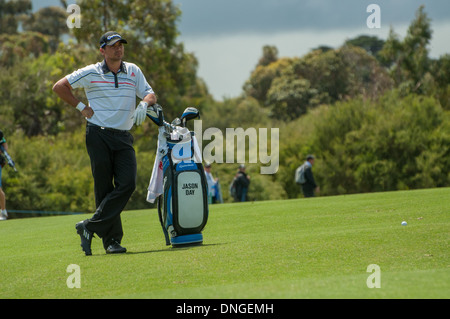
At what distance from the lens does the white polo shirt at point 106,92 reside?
8.23 metres

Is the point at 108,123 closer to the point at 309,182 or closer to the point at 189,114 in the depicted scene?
the point at 189,114

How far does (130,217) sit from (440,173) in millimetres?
23027

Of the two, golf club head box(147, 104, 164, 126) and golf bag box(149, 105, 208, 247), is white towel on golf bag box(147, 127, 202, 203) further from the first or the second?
golf club head box(147, 104, 164, 126)

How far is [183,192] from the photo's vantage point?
8.42 meters

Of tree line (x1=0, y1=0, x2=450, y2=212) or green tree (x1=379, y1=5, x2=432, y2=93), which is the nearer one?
tree line (x1=0, y1=0, x2=450, y2=212)

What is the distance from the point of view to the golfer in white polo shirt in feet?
27.0

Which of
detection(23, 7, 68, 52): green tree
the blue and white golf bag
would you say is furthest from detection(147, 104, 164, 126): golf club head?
detection(23, 7, 68, 52): green tree

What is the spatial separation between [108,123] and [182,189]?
3.66 feet

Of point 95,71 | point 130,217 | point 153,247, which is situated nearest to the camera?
point 95,71

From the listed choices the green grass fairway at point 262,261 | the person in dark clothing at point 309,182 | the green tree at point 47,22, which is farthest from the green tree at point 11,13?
the green grass fairway at point 262,261

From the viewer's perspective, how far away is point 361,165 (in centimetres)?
3581

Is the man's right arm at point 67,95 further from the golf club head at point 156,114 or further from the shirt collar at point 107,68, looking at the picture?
the golf club head at point 156,114
